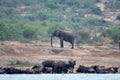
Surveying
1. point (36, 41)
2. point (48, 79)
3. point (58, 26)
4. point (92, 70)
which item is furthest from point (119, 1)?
point (48, 79)

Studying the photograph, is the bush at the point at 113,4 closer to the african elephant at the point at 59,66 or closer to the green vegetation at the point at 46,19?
the green vegetation at the point at 46,19

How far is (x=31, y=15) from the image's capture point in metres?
81.8

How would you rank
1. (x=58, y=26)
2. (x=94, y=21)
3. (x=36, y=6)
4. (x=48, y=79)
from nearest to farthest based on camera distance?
(x=48, y=79) → (x=58, y=26) → (x=94, y=21) → (x=36, y=6)

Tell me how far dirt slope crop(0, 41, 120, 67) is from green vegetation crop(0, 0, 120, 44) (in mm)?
5317

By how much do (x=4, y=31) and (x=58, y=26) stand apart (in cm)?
906

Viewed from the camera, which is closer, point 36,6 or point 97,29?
point 97,29

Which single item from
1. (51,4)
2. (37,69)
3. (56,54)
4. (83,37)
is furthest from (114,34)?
(51,4)

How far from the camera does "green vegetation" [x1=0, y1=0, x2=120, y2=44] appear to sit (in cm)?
6669

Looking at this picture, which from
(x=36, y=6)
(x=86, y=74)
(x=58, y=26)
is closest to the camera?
(x=86, y=74)

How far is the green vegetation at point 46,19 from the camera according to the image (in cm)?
6669

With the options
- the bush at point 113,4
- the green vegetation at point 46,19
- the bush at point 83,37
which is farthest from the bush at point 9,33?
the bush at point 113,4

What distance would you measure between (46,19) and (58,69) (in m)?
33.1

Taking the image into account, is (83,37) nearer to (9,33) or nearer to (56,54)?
(9,33)

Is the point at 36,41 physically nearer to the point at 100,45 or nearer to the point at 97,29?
the point at 100,45
